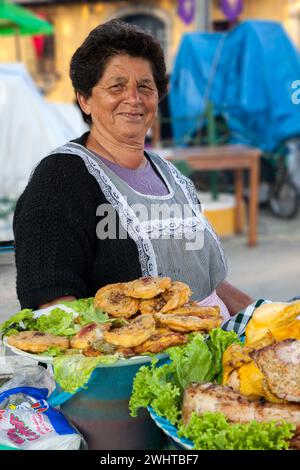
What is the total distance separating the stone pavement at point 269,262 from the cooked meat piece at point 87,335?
14.2 ft

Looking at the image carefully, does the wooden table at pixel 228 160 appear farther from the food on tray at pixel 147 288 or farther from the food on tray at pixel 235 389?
the food on tray at pixel 235 389

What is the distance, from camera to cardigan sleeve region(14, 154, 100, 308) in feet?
5.65

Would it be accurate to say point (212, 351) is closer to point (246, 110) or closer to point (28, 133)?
point (28, 133)

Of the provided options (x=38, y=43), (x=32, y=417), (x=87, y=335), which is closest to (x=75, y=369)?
(x=87, y=335)

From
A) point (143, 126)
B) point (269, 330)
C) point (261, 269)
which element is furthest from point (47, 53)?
point (269, 330)

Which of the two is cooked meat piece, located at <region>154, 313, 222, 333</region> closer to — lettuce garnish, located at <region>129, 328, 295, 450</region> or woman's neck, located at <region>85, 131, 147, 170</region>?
lettuce garnish, located at <region>129, 328, 295, 450</region>

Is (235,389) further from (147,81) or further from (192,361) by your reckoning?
(147,81)

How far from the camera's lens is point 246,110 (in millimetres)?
8953

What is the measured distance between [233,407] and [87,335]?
351mm

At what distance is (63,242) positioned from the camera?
1775 millimetres

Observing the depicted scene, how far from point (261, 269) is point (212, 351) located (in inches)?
211

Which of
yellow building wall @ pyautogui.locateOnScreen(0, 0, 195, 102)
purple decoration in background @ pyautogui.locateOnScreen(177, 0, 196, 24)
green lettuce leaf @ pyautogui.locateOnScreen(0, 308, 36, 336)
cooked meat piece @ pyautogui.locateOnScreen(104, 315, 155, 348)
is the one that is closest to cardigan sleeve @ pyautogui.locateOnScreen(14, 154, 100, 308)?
green lettuce leaf @ pyautogui.locateOnScreen(0, 308, 36, 336)

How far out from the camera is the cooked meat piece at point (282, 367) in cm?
109

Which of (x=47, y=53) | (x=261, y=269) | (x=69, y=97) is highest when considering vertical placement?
(x=47, y=53)
